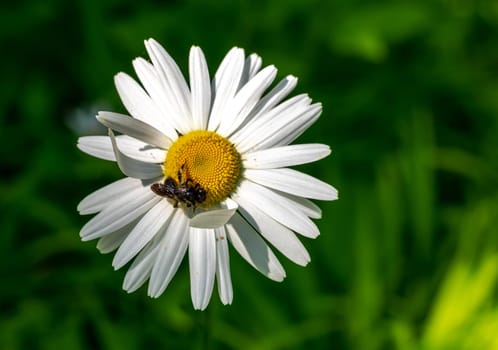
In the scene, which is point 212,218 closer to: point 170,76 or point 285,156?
point 285,156

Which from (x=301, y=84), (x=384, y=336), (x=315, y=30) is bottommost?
(x=384, y=336)

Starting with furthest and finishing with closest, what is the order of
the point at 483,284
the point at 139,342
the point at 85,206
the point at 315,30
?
the point at 315,30 < the point at 483,284 < the point at 139,342 < the point at 85,206

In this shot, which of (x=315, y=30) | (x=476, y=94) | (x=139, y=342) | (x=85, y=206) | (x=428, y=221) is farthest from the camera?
(x=476, y=94)


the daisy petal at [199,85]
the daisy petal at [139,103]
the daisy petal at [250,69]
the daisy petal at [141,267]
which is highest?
the daisy petal at [250,69]

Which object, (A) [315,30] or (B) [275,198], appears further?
(A) [315,30]

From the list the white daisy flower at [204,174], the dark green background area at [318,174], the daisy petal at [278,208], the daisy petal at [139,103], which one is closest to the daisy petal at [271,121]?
the white daisy flower at [204,174]

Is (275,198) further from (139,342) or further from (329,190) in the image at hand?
(139,342)

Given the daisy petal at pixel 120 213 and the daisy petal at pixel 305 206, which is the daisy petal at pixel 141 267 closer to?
the daisy petal at pixel 120 213

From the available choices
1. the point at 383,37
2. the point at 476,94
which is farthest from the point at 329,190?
the point at 476,94
